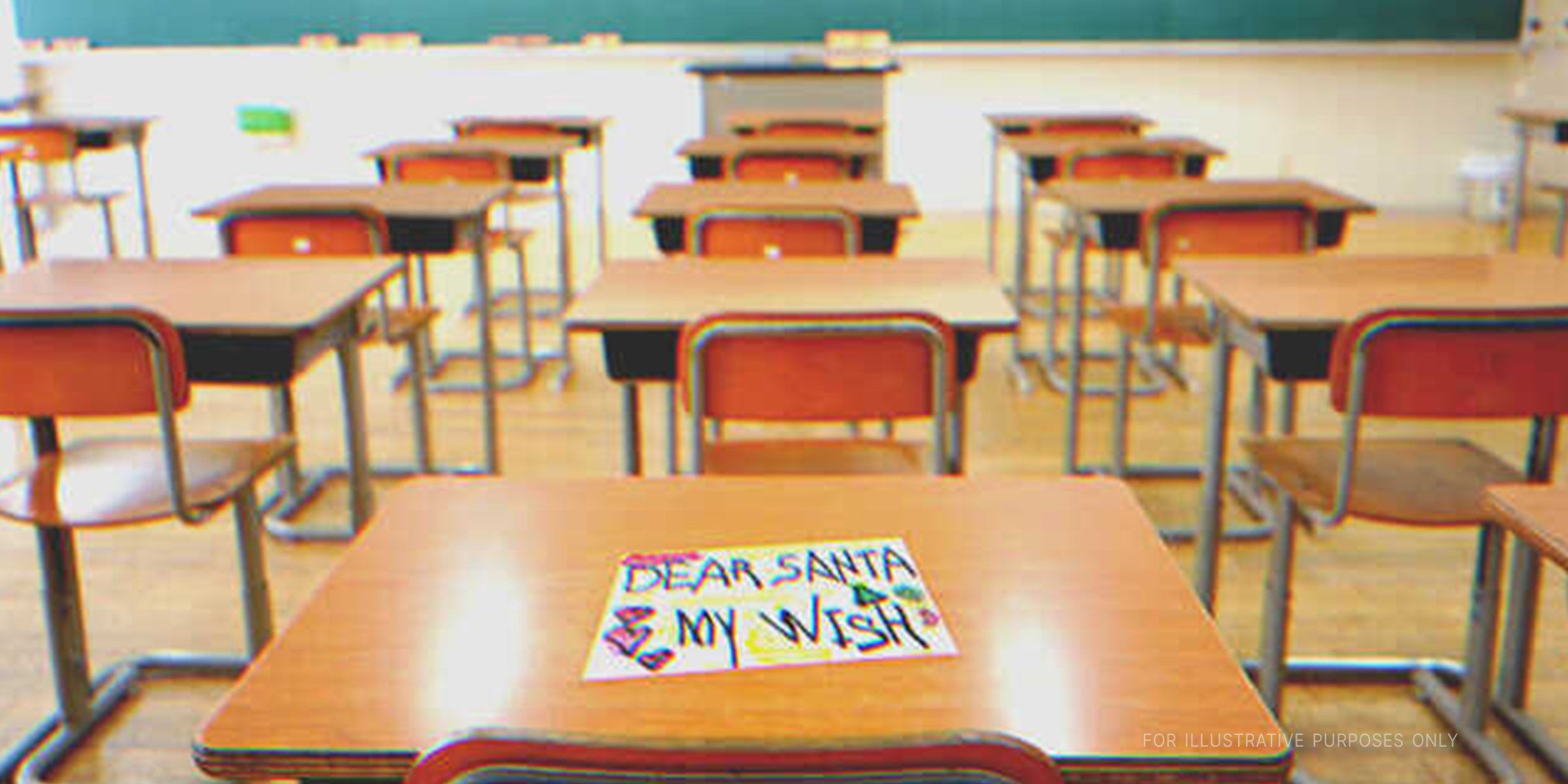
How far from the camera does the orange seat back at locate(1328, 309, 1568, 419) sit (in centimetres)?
182

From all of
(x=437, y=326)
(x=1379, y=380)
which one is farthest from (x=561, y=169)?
(x=1379, y=380)

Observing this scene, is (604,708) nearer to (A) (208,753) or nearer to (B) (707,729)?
(B) (707,729)

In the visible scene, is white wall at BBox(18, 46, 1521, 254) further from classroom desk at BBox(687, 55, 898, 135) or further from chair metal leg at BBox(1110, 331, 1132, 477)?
chair metal leg at BBox(1110, 331, 1132, 477)

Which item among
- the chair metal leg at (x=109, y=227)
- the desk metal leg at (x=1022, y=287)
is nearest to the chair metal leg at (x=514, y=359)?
the desk metal leg at (x=1022, y=287)

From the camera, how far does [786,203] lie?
3250 millimetres

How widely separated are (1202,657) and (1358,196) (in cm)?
820

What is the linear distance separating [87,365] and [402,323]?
1.50 m

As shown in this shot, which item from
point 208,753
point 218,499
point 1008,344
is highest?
point 208,753

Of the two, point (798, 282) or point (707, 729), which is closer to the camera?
point (707, 729)

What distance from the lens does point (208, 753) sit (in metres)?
0.90

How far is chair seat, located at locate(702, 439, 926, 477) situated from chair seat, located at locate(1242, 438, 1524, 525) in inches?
24.6

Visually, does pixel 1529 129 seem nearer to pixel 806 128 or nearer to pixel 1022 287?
pixel 1022 287

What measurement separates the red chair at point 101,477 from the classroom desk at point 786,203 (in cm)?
120

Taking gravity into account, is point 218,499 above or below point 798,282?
below
